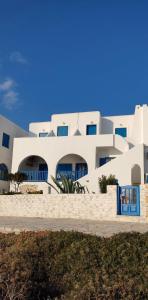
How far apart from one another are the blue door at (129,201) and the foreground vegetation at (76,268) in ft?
32.1

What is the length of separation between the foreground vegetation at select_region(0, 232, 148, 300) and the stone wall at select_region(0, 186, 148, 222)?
9.85m

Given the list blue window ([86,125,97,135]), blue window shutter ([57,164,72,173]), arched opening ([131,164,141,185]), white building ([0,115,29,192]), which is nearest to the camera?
arched opening ([131,164,141,185])

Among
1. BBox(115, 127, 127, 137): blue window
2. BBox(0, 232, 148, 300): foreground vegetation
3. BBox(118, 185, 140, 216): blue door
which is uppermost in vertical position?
BBox(115, 127, 127, 137): blue window

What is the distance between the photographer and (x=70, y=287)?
4574 mm

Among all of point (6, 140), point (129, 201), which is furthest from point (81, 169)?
point (129, 201)

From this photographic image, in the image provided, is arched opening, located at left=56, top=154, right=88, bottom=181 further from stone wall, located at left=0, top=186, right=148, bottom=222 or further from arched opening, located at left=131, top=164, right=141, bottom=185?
stone wall, located at left=0, top=186, right=148, bottom=222

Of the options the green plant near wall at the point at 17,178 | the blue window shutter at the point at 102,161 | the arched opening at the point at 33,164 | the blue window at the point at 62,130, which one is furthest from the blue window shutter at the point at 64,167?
the blue window at the point at 62,130

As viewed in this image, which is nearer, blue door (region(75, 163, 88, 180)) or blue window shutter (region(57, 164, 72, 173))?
blue door (region(75, 163, 88, 180))

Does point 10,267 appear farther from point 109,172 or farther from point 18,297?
point 109,172

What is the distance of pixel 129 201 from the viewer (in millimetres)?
15367

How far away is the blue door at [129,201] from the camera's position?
1505 cm

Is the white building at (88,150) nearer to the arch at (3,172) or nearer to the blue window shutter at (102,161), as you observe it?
the blue window shutter at (102,161)

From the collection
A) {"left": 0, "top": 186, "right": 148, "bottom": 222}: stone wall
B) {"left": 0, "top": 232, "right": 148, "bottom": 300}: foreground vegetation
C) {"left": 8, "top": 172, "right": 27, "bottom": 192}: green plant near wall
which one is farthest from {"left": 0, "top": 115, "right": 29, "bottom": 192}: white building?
{"left": 0, "top": 232, "right": 148, "bottom": 300}: foreground vegetation

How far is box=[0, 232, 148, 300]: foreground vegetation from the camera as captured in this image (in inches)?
157
